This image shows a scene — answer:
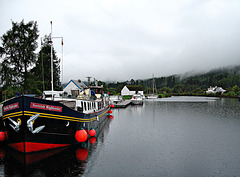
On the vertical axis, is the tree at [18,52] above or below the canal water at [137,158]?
above

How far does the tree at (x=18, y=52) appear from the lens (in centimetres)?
3161

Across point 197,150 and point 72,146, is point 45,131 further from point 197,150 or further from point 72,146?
point 197,150

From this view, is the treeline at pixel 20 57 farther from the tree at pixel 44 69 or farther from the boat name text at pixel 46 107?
the boat name text at pixel 46 107

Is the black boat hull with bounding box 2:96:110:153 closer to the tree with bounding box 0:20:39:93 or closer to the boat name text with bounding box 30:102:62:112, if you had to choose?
the boat name text with bounding box 30:102:62:112

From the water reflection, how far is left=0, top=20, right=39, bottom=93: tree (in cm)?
1922

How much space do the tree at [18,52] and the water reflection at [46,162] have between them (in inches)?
757

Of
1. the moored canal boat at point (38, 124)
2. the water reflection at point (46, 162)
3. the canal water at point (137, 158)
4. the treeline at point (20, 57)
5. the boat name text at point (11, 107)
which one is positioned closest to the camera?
the water reflection at point (46, 162)

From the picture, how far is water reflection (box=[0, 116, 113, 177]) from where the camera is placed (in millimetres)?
11570

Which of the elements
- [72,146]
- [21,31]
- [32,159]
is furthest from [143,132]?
[21,31]

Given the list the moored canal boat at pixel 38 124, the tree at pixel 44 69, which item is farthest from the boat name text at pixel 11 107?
the tree at pixel 44 69

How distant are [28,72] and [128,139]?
77.6 ft

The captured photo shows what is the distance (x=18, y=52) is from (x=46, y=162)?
2616cm

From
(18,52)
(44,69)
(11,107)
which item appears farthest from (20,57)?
(11,107)

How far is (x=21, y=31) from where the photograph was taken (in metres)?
33.8
